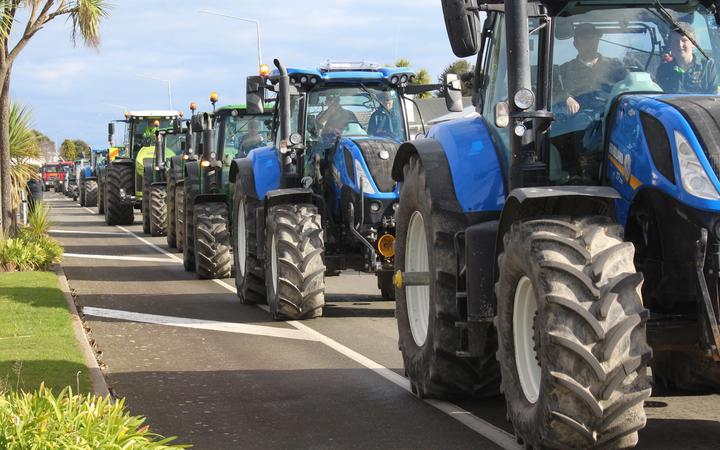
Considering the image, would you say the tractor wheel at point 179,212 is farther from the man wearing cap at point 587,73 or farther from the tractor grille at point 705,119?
the tractor grille at point 705,119

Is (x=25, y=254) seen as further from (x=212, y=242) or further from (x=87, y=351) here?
(x=87, y=351)

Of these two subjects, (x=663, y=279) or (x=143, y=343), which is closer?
(x=663, y=279)

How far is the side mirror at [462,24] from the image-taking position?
6746 millimetres

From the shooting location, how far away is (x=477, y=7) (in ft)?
22.5

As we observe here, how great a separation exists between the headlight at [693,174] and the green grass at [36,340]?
3436 millimetres

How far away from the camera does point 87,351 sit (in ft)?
34.5

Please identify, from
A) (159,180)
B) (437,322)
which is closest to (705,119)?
(437,322)

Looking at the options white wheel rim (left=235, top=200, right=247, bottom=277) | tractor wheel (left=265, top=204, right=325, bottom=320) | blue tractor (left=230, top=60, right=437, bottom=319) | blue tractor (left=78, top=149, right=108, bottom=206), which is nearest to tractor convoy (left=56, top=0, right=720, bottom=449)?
tractor wheel (left=265, top=204, right=325, bottom=320)

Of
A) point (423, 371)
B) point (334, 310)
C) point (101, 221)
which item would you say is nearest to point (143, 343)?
point (334, 310)

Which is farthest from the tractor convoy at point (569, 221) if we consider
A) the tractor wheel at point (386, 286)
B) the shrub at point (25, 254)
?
the shrub at point (25, 254)

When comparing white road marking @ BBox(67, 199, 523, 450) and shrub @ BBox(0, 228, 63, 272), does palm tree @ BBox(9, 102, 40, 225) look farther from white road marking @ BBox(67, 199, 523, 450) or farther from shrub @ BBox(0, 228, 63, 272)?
white road marking @ BBox(67, 199, 523, 450)

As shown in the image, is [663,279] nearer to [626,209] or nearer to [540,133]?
[626,209]

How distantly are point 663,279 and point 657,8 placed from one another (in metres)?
1.80

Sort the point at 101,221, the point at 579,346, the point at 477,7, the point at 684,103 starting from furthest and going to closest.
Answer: the point at 101,221, the point at 477,7, the point at 684,103, the point at 579,346
